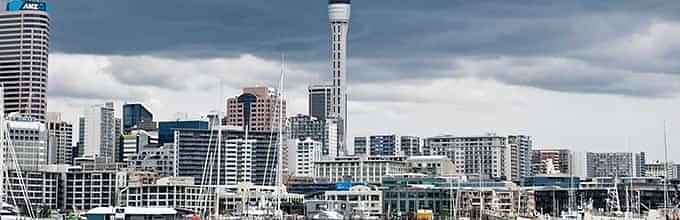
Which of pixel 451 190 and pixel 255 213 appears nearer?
pixel 255 213

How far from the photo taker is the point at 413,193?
198000mm

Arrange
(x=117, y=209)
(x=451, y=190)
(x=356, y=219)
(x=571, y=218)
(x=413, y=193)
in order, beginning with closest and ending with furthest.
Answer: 1. (x=117, y=209)
2. (x=571, y=218)
3. (x=356, y=219)
4. (x=451, y=190)
5. (x=413, y=193)

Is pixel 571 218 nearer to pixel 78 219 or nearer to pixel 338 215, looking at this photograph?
pixel 338 215

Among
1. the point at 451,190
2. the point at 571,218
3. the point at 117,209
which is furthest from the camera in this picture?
the point at 451,190

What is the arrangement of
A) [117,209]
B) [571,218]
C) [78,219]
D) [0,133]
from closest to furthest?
[0,133] < [117,209] < [571,218] < [78,219]

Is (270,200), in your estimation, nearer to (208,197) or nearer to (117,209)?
(208,197)

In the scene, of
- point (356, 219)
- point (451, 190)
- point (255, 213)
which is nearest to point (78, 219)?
point (255, 213)

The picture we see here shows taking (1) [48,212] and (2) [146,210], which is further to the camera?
(1) [48,212]

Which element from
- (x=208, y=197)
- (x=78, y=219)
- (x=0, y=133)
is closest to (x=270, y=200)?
(x=208, y=197)

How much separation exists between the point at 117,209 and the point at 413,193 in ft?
266

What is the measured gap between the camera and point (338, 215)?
449ft

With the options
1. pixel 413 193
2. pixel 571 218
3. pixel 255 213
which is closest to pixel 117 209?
pixel 255 213

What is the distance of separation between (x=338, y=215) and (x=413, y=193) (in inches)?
2444

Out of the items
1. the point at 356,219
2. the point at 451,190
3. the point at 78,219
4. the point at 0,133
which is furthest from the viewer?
the point at 451,190
